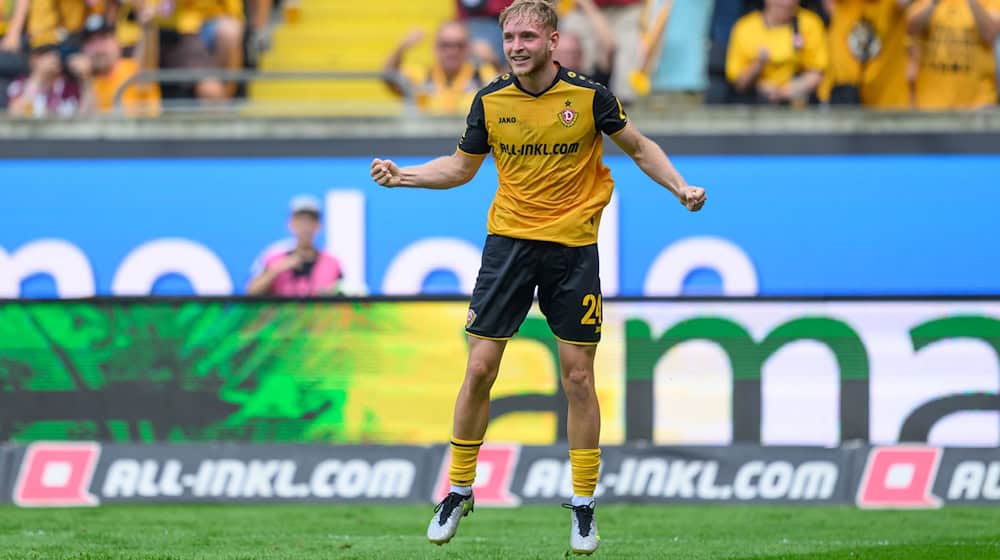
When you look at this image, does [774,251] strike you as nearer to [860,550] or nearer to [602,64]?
[602,64]

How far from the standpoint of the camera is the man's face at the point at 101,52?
14.3 meters

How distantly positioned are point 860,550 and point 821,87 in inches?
246

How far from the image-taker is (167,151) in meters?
13.8

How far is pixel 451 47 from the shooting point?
13.8 meters

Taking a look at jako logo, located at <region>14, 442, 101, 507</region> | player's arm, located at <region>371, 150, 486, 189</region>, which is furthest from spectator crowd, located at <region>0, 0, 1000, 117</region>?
player's arm, located at <region>371, 150, 486, 189</region>

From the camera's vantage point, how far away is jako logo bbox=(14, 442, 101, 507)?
10.9 m

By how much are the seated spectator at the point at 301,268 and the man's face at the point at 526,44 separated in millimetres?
5915

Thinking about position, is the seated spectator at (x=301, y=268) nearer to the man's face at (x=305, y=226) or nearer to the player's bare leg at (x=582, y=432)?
the man's face at (x=305, y=226)

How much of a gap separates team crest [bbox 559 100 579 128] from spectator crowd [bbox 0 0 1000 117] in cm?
598

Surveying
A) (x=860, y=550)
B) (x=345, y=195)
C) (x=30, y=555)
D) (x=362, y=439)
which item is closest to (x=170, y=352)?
(x=362, y=439)

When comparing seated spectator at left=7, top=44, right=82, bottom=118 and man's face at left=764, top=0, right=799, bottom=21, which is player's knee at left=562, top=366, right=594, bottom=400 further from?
seated spectator at left=7, top=44, right=82, bottom=118

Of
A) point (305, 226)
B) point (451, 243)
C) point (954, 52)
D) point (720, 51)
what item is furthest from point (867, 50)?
point (305, 226)

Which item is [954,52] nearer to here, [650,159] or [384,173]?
[650,159]

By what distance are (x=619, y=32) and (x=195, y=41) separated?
3838 mm
